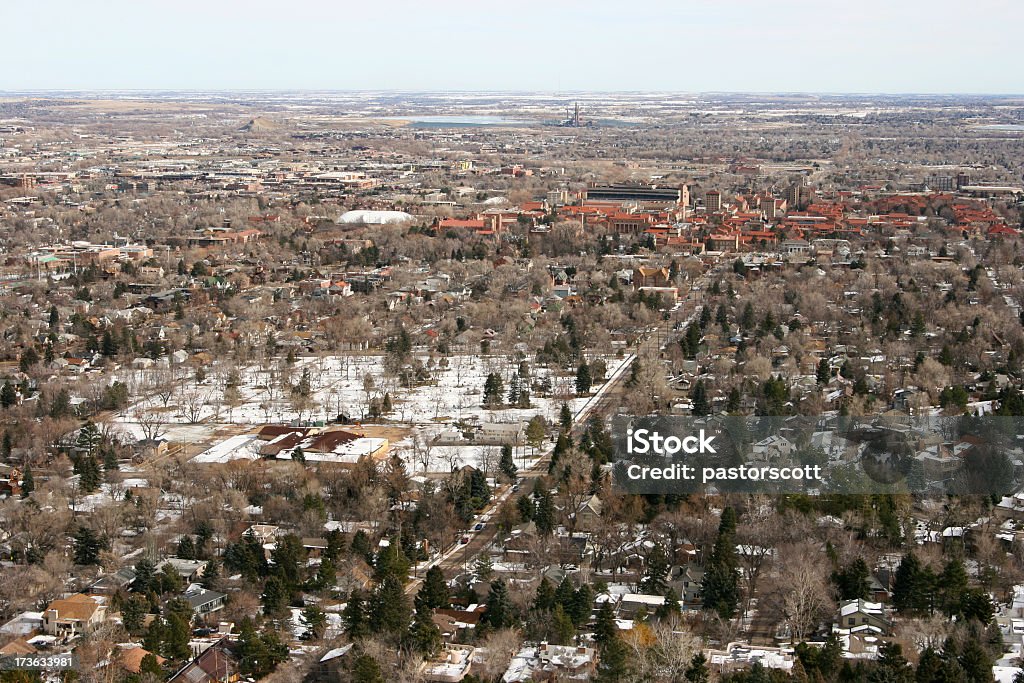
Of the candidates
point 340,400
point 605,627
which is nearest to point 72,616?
point 605,627

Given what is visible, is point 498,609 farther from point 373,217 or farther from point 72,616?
point 373,217

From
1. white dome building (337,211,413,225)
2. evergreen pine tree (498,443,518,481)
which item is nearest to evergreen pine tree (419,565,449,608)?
evergreen pine tree (498,443,518,481)

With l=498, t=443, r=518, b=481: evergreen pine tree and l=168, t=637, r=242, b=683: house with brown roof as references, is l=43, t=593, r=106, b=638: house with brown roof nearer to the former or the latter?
l=168, t=637, r=242, b=683: house with brown roof

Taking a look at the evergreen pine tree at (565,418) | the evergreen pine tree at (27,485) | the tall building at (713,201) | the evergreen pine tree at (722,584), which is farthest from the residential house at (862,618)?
the tall building at (713,201)

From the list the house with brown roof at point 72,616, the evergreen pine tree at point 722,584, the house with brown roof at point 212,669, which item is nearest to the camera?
the house with brown roof at point 212,669

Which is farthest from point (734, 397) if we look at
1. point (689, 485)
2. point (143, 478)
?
point (143, 478)

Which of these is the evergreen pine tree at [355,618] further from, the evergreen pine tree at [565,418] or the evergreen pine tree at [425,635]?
the evergreen pine tree at [565,418]
